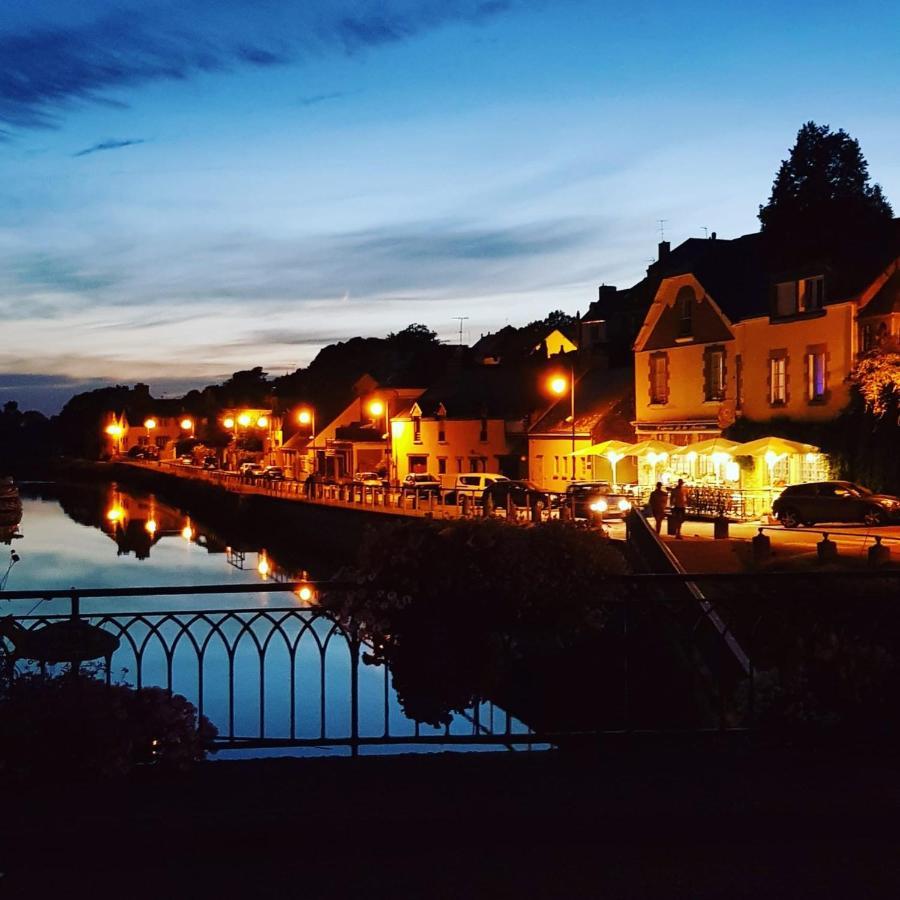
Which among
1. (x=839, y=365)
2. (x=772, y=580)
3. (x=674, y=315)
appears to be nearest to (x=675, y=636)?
(x=772, y=580)

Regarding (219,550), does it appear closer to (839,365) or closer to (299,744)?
(839,365)

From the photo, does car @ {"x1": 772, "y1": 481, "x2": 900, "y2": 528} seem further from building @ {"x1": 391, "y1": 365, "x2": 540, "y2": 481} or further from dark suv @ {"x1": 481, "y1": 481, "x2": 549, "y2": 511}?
building @ {"x1": 391, "y1": 365, "x2": 540, "y2": 481}

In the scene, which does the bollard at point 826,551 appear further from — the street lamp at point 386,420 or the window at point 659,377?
the street lamp at point 386,420

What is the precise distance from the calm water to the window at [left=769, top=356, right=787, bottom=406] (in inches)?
808

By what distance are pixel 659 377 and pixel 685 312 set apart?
3.40 metres

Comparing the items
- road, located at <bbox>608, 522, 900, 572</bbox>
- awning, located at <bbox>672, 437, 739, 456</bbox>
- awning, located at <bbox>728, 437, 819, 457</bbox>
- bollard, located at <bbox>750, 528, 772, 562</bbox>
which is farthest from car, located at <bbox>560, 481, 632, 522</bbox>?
bollard, located at <bbox>750, 528, 772, 562</bbox>

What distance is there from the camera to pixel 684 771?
7.70m

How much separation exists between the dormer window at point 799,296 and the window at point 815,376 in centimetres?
178

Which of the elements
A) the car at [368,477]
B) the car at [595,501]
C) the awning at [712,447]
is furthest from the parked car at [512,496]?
the car at [368,477]

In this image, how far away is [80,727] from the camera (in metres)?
7.49

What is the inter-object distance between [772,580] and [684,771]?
1.79 m

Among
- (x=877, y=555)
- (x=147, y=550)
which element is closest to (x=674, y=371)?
(x=877, y=555)

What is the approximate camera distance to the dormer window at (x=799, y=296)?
1797 inches

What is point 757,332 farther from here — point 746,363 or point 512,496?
point 512,496
